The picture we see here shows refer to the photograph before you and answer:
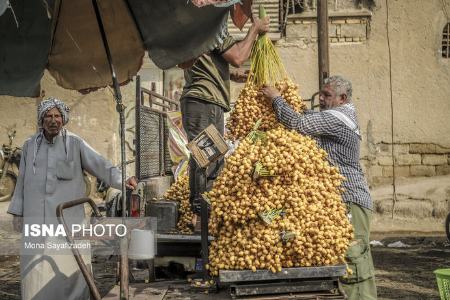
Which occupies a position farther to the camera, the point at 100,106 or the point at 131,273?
the point at 100,106

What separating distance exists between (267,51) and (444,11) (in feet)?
33.1

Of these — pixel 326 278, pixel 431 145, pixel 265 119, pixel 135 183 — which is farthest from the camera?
pixel 431 145

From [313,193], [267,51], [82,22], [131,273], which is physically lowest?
[131,273]

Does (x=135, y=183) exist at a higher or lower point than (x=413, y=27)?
lower

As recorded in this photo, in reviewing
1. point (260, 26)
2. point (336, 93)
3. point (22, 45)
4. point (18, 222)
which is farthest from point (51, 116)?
point (336, 93)

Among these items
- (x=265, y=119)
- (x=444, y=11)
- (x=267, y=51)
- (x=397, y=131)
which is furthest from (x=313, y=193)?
(x=444, y=11)

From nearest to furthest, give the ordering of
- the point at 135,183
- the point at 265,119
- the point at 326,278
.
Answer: the point at 326,278, the point at 265,119, the point at 135,183

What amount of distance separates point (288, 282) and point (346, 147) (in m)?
1.24

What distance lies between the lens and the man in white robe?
485 cm

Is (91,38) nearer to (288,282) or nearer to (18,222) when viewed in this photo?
(18,222)

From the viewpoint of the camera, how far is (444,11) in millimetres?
13148

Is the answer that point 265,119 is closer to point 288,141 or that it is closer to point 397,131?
point 288,141

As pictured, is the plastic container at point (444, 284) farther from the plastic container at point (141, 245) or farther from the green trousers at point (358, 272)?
the plastic container at point (141, 245)

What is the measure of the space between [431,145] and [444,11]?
302 centimetres
